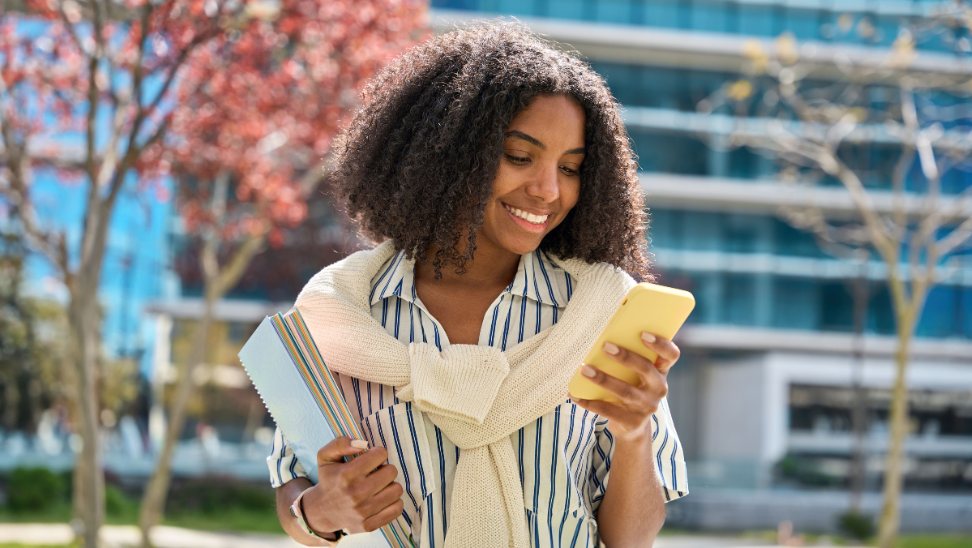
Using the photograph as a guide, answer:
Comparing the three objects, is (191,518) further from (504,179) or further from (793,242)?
(793,242)

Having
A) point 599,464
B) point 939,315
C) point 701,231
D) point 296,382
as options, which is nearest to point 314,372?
point 296,382

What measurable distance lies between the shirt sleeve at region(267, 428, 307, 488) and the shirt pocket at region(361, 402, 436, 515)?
18cm

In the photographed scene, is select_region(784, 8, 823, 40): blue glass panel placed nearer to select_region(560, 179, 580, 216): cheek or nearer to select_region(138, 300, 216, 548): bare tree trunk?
select_region(138, 300, 216, 548): bare tree trunk

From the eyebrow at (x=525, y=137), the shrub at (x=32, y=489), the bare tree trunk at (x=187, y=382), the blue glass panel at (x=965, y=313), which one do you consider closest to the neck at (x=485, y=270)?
the eyebrow at (x=525, y=137)

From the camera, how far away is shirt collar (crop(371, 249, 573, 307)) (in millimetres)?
1889

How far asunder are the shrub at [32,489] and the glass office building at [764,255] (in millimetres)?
15672

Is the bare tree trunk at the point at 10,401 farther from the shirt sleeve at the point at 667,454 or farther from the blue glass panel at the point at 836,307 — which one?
the blue glass panel at the point at 836,307

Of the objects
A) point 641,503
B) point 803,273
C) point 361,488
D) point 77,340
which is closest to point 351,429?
point 361,488

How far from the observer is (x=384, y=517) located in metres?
1.57

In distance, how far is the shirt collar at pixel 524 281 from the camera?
189 centimetres

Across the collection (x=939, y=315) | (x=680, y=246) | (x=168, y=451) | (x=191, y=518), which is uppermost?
(x=680, y=246)

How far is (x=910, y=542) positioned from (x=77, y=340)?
13.2 metres

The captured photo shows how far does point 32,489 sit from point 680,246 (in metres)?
17.1

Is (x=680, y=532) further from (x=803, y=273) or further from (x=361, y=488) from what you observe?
(x=361, y=488)
